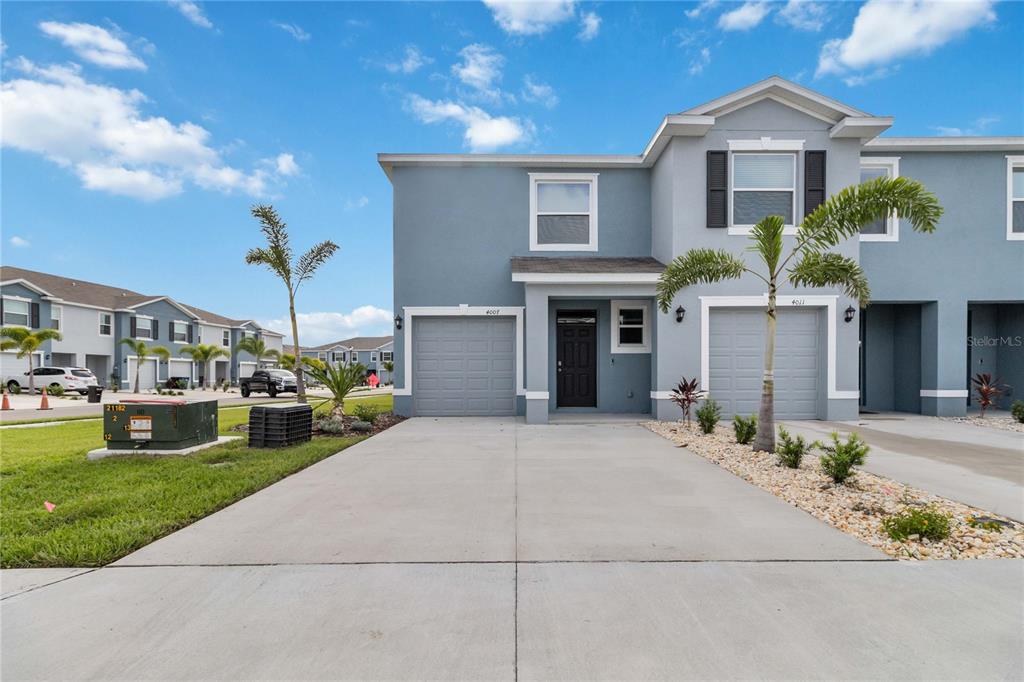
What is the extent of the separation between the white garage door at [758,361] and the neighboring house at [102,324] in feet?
114

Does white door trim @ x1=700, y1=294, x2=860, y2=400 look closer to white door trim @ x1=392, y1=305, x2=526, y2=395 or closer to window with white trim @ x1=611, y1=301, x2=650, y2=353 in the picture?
window with white trim @ x1=611, y1=301, x2=650, y2=353

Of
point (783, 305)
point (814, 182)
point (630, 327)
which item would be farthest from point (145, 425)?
point (814, 182)

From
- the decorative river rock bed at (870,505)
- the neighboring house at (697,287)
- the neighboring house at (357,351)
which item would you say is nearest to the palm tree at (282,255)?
the neighboring house at (697,287)

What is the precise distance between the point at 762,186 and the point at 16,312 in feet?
118

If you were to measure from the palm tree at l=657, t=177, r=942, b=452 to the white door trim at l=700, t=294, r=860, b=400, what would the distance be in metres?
2.78

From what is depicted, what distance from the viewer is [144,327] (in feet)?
109

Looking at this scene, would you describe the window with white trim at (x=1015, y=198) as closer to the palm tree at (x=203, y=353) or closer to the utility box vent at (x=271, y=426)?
the utility box vent at (x=271, y=426)

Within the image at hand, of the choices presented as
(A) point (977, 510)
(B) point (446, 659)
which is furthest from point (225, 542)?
(A) point (977, 510)

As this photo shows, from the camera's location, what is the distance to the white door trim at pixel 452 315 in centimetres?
1223

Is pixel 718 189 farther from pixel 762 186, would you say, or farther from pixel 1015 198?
pixel 1015 198

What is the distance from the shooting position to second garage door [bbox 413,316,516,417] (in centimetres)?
1239

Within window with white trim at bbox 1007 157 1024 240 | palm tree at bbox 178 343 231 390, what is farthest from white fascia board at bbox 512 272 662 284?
palm tree at bbox 178 343 231 390

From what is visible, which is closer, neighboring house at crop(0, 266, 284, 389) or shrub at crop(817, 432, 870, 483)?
shrub at crop(817, 432, 870, 483)

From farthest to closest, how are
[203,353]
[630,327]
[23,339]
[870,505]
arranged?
[203,353]
[23,339]
[630,327]
[870,505]
